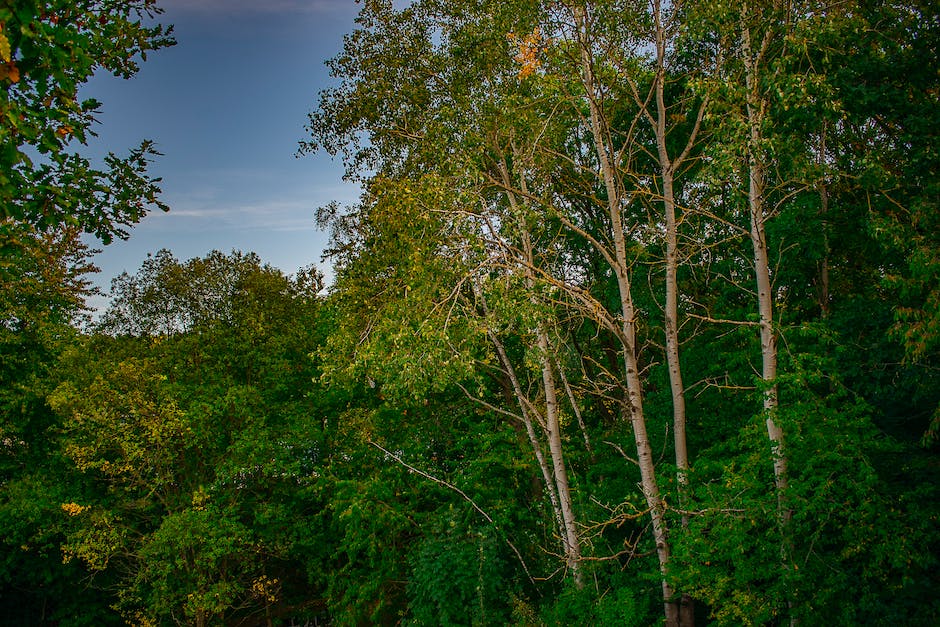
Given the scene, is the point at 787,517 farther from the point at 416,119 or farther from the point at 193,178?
the point at 193,178

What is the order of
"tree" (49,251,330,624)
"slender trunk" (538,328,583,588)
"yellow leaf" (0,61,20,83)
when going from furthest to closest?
"tree" (49,251,330,624) → "slender trunk" (538,328,583,588) → "yellow leaf" (0,61,20,83)

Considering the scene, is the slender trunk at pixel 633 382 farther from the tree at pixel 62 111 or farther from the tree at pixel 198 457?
the tree at pixel 198 457

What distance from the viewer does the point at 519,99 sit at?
883cm

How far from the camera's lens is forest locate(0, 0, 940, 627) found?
22.0 feet

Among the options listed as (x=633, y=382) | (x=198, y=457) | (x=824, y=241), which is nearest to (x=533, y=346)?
(x=633, y=382)

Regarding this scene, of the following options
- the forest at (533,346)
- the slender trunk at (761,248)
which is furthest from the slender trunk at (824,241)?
the slender trunk at (761,248)

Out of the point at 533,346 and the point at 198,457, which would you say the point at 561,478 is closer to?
the point at 533,346

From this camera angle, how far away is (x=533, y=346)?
8367 mm

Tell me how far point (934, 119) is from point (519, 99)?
521 cm

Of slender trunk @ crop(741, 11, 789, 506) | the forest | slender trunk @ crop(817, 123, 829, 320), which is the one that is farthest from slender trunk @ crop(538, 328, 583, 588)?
slender trunk @ crop(817, 123, 829, 320)

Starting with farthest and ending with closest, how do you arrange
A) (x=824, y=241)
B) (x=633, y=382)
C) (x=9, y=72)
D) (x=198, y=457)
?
(x=198, y=457) < (x=824, y=241) < (x=633, y=382) < (x=9, y=72)

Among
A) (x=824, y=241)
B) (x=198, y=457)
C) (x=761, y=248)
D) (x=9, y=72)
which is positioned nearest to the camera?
(x=9, y=72)

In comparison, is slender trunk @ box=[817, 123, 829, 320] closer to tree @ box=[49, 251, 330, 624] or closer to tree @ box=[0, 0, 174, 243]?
tree @ box=[0, 0, 174, 243]

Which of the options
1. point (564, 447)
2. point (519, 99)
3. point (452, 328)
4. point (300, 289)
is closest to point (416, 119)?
point (519, 99)
